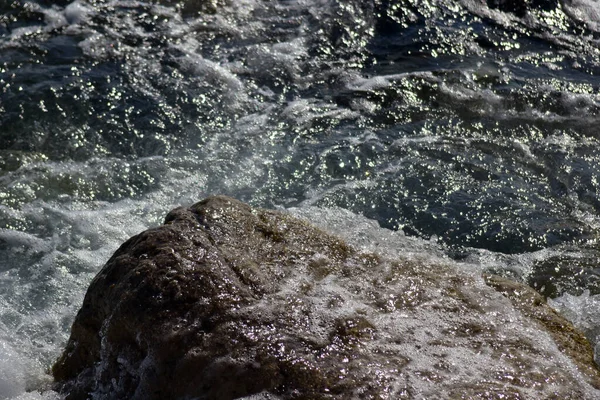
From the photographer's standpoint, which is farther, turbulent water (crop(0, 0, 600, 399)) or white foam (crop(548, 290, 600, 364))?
turbulent water (crop(0, 0, 600, 399))

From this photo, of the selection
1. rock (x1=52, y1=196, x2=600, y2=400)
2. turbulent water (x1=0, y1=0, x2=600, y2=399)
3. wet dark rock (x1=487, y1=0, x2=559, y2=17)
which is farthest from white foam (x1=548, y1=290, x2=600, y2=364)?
wet dark rock (x1=487, y1=0, x2=559, y2=17)

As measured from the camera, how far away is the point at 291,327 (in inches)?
122

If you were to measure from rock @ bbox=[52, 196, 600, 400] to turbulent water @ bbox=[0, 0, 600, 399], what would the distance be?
769 millimetres

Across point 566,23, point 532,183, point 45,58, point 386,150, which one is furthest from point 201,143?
point 566,23

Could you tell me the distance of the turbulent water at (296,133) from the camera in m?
4.91

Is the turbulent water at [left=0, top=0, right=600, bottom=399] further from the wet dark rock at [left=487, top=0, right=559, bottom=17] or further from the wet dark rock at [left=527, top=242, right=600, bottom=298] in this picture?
the wet dark rock at [left=487, top=0, right=559, bottom=17]

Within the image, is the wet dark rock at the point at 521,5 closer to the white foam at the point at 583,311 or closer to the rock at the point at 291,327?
the white foam at the point at 583,311

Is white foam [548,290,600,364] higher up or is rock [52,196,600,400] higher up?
rock [52,196,600,400]

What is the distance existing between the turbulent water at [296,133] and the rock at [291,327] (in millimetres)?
769

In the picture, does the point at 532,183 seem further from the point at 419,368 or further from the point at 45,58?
the point at 45,58

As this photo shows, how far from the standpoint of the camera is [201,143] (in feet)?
19.5

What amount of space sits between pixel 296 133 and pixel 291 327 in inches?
127

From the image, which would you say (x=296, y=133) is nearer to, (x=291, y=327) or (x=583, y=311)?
(x=583, y=311)

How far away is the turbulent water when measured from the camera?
4.91 m
